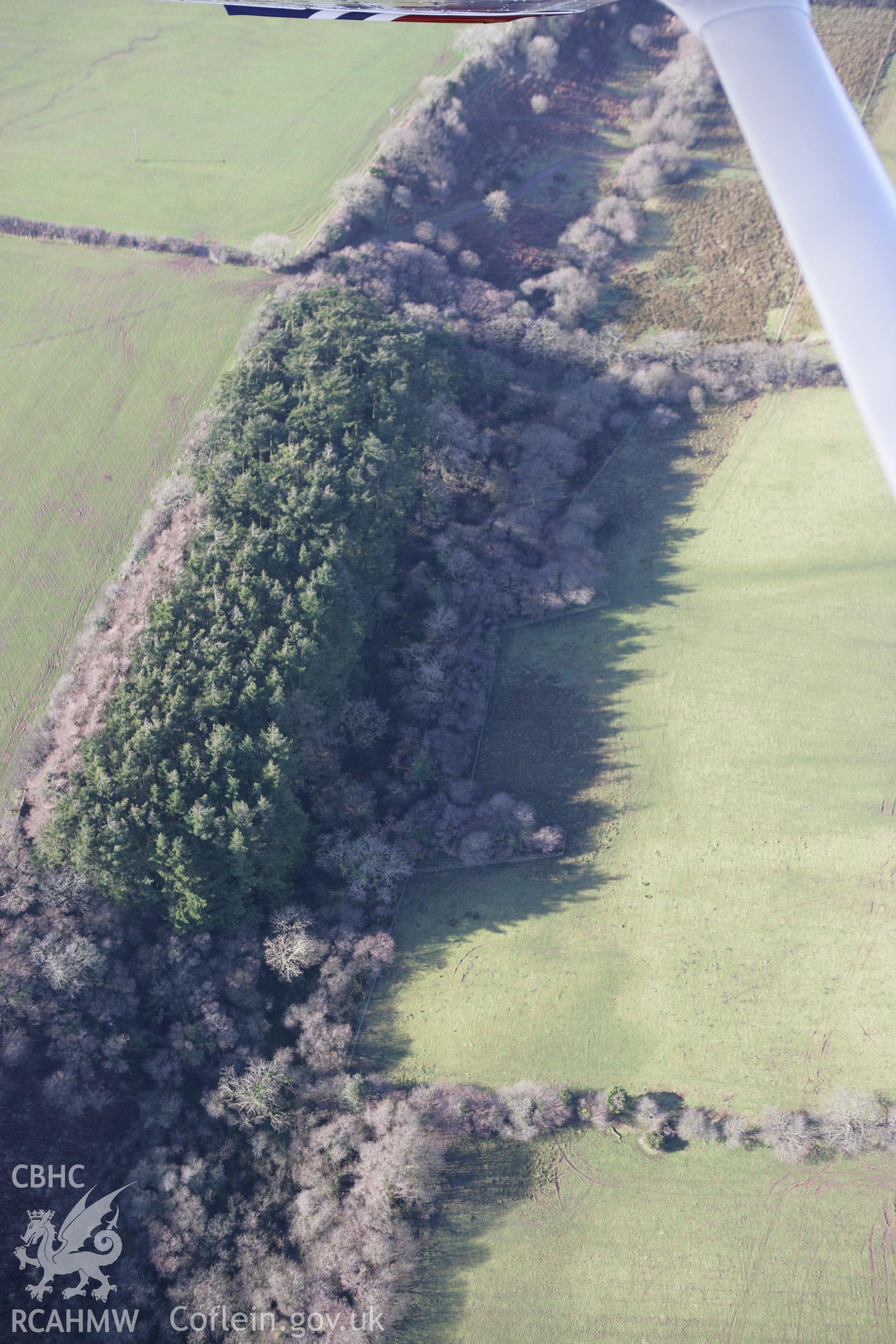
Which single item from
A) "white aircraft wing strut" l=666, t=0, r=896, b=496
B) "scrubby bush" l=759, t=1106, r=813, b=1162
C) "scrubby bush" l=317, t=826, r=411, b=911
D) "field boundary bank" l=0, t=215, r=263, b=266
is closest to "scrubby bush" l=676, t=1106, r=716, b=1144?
"scrubby bush" l=759, t=1106, r=813, b=1162

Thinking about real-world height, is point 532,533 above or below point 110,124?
below

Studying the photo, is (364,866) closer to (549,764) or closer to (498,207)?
(549,764)

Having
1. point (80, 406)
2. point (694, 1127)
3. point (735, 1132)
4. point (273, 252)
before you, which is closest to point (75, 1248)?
point (694, 1127)

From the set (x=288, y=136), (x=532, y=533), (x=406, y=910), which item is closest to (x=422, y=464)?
(x=532, y=533)

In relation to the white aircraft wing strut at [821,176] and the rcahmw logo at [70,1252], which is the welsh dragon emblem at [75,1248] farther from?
the white aircraft wing strut at [821,176]

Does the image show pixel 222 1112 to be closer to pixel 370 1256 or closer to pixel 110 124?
pixel 370 1256
